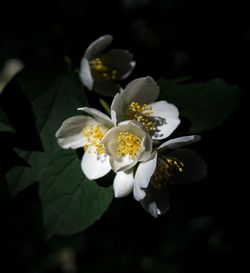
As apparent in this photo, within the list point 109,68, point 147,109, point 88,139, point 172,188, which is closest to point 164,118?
point 147,109

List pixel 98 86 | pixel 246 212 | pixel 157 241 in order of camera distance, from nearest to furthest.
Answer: pixel 98 86, pixel 246 212, pixel 157 241

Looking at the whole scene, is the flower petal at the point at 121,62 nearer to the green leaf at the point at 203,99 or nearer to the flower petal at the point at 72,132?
the green leaf at the point at 203,99

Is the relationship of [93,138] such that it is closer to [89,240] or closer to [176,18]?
[176,18]

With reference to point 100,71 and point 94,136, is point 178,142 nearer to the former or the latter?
point 94,136

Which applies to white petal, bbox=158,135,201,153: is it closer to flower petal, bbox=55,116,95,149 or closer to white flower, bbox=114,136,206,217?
white flower, bbox=114,136,206,217

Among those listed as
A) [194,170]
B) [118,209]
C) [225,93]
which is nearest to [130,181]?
[194,170]

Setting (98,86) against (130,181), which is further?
(98,86)

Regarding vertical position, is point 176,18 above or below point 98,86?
below
